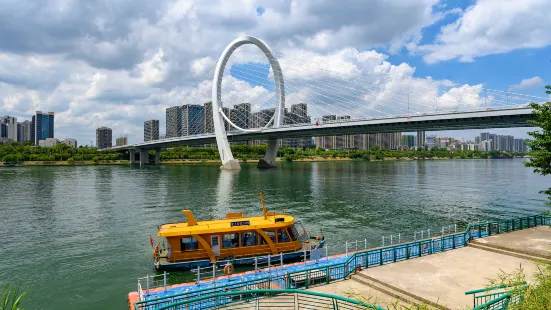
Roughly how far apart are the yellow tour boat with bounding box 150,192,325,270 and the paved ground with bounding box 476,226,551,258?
9.02 metres

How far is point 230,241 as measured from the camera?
752 inches

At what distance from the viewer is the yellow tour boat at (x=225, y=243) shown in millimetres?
18375

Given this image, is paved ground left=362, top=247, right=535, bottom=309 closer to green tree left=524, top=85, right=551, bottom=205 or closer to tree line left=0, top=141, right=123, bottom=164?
green tree left=524, top=85, right=551, bottom=205

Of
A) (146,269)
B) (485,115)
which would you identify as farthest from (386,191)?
(146,269)

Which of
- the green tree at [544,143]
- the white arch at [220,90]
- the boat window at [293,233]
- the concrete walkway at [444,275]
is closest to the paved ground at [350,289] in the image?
the concrete walkway at [444,275]

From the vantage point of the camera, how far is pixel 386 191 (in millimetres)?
51844

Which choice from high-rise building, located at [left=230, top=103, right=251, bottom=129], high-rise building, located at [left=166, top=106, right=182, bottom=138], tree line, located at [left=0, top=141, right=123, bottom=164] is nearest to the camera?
high-rise building, located at [left=230, top=103, right=251, bottom=129]

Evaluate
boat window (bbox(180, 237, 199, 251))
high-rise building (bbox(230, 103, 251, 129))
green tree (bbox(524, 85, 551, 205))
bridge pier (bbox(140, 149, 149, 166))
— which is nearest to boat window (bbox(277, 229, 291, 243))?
boat window (bbox(180, 237, 199, 251))

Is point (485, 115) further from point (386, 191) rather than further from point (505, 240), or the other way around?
point (505, 240)

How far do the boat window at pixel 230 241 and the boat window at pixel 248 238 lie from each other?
31cm

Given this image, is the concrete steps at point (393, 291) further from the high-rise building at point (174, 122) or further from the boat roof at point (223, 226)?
the high-rise building at point (174, 122)

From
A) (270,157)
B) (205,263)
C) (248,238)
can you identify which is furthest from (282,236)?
(270,157)

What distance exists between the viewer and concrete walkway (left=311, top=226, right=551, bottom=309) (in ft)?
38.0

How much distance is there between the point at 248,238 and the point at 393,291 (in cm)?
892
